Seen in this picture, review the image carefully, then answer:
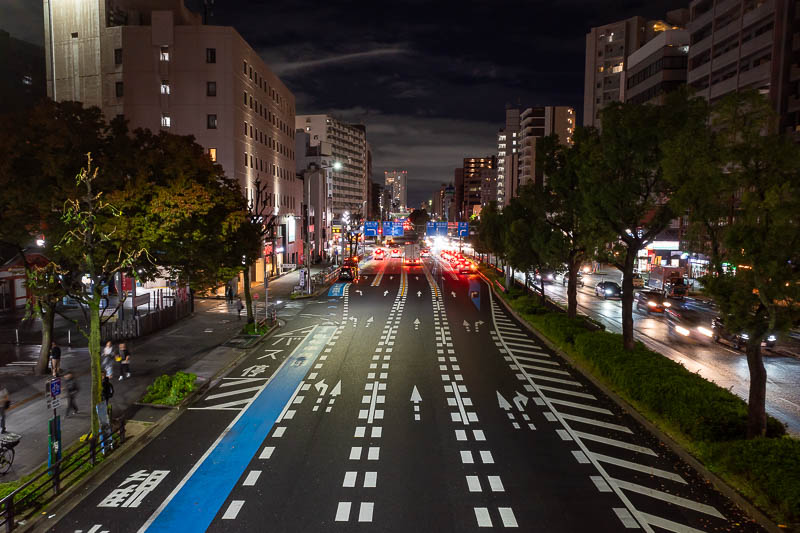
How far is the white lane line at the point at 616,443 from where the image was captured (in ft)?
44.7

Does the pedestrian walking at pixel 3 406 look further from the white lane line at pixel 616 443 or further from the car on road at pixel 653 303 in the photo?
the car on road at pixel 653 303

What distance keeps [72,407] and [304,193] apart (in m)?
64.7

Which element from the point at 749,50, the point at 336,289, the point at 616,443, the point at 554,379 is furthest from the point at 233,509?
the point at 749,50

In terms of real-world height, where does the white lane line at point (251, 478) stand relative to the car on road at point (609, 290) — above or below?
below

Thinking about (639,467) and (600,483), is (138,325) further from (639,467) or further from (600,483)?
(639,467)

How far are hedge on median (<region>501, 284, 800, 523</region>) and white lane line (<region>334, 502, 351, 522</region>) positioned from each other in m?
8.64

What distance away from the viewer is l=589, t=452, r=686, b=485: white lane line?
479 inches

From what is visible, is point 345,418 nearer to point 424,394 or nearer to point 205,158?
point 424,394

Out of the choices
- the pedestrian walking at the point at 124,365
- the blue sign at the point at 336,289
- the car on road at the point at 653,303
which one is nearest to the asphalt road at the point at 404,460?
the pedestrian walking at the point at 124,365

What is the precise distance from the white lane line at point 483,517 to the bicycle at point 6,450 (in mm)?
11376

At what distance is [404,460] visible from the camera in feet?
43.1

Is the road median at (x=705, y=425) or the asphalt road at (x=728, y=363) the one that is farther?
the asphalt road at (x=728, y=363)

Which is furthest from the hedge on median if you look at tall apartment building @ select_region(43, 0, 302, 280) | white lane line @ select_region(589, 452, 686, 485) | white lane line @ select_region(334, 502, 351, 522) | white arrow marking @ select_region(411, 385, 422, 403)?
tall apartment building @ select_region(43, 0, 302, 280)

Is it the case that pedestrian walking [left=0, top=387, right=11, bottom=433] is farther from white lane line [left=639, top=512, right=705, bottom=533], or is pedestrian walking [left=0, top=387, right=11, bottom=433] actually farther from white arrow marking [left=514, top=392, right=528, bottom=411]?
white lane line [left=639, top=512, right=705, bottom=533]
